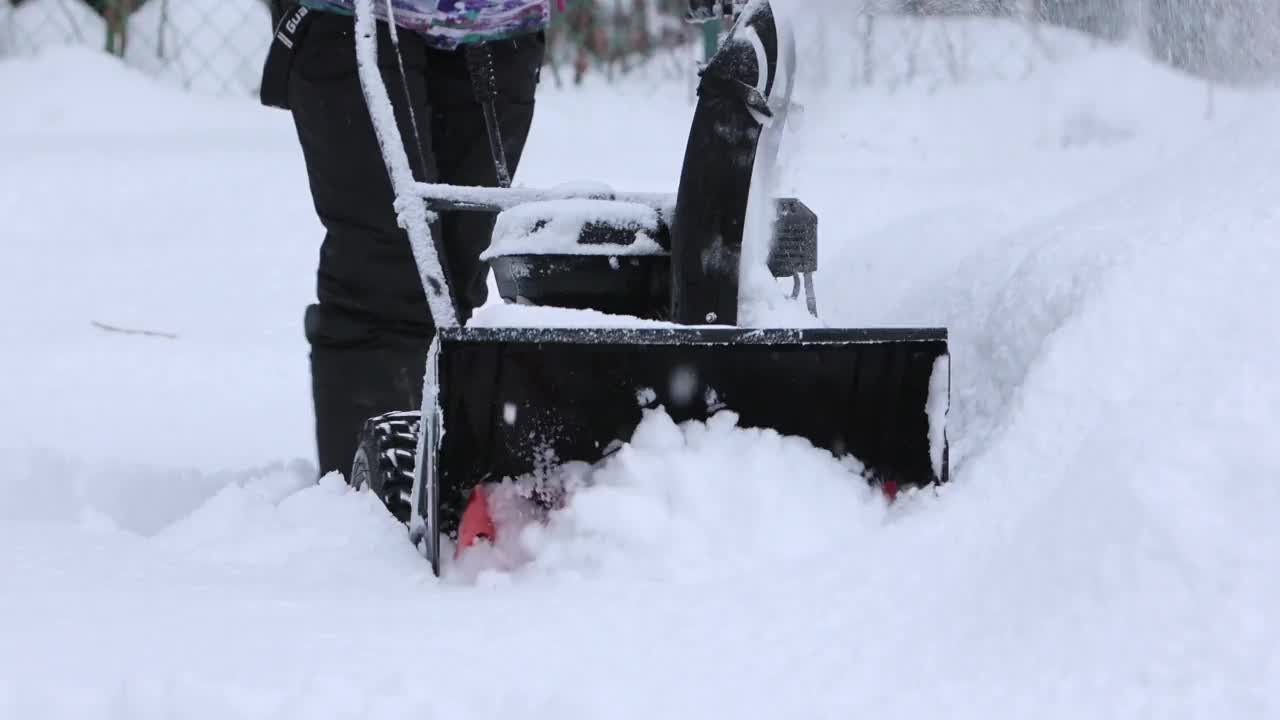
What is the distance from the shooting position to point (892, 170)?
613cm

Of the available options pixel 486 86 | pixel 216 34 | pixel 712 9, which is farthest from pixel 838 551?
pixel 216 34

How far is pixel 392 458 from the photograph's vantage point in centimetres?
191

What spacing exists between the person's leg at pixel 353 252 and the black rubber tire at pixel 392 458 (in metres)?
0.43

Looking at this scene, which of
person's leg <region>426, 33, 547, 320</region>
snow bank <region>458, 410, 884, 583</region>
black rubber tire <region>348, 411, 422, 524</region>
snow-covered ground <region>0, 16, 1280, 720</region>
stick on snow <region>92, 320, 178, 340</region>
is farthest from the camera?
stick on snow <region>92, 320, 178, 340</region>

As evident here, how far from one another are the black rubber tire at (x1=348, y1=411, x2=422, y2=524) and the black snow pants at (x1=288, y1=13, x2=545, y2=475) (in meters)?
0.43

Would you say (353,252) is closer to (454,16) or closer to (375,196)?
(375,196)

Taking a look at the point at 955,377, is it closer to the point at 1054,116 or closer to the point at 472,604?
the point at 472,604

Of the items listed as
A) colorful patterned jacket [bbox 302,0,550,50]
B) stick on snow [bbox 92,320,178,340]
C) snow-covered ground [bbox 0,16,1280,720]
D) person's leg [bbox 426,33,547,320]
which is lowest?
stick on snow [bbox 92,320,178,340]

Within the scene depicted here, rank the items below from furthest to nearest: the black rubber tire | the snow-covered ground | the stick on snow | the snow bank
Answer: the stick on snow < the black rubber tire < the snow bank < the snow-covered ground

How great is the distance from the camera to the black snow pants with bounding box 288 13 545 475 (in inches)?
89.7

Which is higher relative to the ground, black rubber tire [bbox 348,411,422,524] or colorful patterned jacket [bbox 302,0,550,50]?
colorful patterned jacket [bbox 302,0,550,50]

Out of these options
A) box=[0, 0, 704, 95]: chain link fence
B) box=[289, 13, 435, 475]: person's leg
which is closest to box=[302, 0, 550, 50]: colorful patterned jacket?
box=[289, 13, 435, 475]: person's leg

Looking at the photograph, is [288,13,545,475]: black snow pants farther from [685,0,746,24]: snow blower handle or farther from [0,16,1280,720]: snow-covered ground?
[685,0,746,24]: snow blower handle

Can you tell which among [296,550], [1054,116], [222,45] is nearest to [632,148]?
[1054,116]
